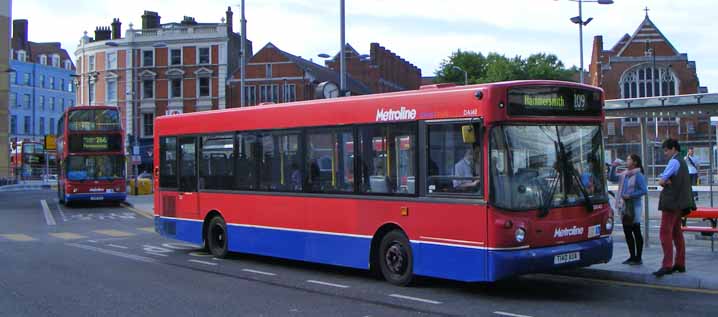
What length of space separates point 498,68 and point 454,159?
63662 millimetres

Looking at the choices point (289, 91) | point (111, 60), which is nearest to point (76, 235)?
point (289, 91)

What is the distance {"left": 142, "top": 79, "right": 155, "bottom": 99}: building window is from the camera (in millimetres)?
72750

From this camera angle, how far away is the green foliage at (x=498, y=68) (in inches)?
2825

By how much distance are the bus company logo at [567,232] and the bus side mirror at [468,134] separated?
154 cm

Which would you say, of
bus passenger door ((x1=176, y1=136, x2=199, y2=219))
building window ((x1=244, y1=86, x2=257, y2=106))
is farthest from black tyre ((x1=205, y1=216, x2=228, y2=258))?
building window ((x1=244, y1=86, x2=257, y2=106))

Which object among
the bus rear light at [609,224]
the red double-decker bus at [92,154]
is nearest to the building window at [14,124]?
the red double-decker bus at [92,154]

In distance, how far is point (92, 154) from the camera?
111 ft

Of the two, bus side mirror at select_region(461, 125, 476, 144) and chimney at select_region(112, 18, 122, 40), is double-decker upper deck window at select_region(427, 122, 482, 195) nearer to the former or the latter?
bus side mirror at select_region(461, 125, 476, 144)

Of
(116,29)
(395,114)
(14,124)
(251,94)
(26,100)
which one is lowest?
(395,114)

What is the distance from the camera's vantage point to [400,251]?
33.7ft

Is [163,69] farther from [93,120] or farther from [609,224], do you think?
[609,224]

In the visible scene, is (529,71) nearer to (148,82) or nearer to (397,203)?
(148,82)

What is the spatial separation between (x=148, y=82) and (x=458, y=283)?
66.5 metres

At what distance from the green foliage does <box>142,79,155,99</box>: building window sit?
28.8 metres
